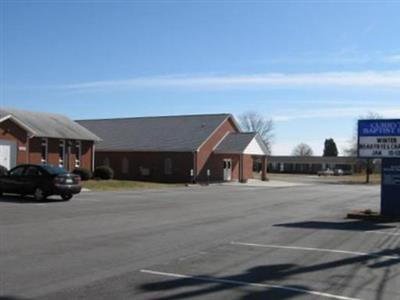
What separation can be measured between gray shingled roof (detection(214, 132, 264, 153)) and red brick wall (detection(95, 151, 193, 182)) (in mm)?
4275

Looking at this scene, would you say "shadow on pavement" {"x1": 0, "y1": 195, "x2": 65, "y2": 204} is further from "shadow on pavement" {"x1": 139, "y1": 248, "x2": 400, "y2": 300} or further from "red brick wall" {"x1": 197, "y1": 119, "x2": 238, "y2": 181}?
"red brick wall" {"x1": 197, "y1": 119, "x2": 238, "y2": 181}

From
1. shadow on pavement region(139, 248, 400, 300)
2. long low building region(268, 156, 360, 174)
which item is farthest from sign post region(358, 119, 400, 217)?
long low building region(268, 156, 360, 174)

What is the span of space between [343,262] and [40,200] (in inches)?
658

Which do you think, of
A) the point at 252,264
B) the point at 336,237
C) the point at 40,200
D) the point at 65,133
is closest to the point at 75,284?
the point at 252,264

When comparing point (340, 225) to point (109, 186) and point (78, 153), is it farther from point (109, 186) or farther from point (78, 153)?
point (78, 153)

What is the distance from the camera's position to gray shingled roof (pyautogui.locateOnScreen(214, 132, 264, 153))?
183ft

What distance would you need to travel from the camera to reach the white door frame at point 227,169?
57.8 metres

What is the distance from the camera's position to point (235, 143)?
57.0 metres

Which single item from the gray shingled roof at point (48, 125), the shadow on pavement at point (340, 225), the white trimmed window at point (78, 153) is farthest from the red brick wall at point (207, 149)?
the shadow on pavement at point (340, 225)

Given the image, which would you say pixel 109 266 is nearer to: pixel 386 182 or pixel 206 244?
pixel 206 244

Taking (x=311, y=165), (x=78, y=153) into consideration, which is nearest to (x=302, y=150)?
(x=311, y=165)

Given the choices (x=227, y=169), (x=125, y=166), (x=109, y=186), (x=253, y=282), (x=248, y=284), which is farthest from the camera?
(x=227, y=169)

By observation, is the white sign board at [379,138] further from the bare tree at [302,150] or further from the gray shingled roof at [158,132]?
the bare tree at [302,150]

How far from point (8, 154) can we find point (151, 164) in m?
18.3
